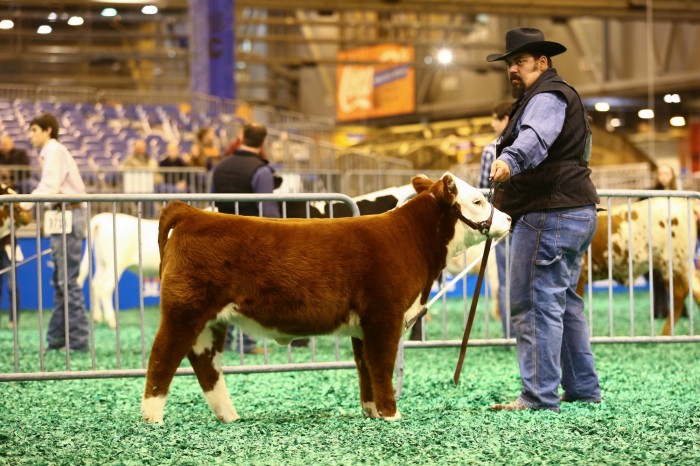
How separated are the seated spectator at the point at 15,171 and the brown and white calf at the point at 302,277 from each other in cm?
1068

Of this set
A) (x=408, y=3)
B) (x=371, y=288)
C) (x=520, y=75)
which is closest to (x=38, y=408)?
(x=371, y=288)

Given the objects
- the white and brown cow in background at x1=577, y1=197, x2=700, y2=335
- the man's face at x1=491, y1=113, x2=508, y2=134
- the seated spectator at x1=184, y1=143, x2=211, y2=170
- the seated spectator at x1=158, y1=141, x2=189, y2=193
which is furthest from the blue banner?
the man's face at x1=491, y1=113, x2=508, y2=134

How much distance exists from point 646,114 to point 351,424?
1000 inches

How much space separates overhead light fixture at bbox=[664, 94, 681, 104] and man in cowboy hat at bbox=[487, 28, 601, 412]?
22064mm

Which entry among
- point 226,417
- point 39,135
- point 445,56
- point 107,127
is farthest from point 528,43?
point 445,56

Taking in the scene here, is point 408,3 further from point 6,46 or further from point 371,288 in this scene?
point 371,288

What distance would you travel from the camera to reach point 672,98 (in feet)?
88.1

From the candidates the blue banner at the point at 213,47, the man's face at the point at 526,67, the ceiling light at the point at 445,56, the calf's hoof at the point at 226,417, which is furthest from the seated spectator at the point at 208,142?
the ceiling light at the point at 445,56

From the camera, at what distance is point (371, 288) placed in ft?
16.5

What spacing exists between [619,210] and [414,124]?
102ft

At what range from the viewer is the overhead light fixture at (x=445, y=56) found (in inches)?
1426

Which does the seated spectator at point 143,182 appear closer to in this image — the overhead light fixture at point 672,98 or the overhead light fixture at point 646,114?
the overhead light fixture at point 672,98

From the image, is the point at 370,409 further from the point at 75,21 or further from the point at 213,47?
the point at 75,21

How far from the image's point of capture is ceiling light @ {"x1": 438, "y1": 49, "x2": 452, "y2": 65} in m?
36.2
